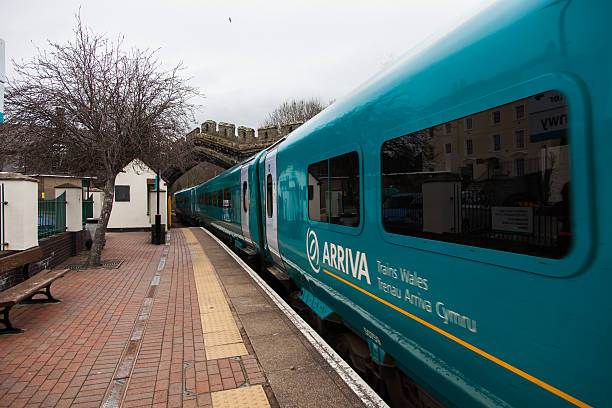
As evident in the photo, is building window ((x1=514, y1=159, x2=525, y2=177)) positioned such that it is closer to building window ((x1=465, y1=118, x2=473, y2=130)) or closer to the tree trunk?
building window ((x1=465, y1=118, x2=473, y2=130))

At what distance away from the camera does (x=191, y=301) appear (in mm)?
6449

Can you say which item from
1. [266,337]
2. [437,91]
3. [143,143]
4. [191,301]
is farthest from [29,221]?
[437,91]

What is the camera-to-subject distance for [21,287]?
18.1 ft

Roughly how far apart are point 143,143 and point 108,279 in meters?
4.62

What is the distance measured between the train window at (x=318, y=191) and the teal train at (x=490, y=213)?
2.16 feet

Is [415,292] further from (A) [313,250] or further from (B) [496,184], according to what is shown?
(A) [313,250]

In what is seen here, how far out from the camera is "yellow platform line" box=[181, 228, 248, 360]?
13.9 ft

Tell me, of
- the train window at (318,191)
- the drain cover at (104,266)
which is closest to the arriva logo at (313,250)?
the train window at (318,191)

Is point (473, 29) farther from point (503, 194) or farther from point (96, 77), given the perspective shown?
point (96, 77)

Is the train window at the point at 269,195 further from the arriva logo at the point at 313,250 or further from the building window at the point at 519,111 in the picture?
the building window at the point at 519,111

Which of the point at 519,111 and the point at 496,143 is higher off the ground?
the point at 519,111

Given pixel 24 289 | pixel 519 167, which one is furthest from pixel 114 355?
pixel 519 167

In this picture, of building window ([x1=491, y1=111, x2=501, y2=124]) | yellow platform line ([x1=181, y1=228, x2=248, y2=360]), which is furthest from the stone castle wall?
building window ([x1=491, y1=111, x2=501, y2=124])

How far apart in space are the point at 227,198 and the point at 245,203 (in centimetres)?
322
